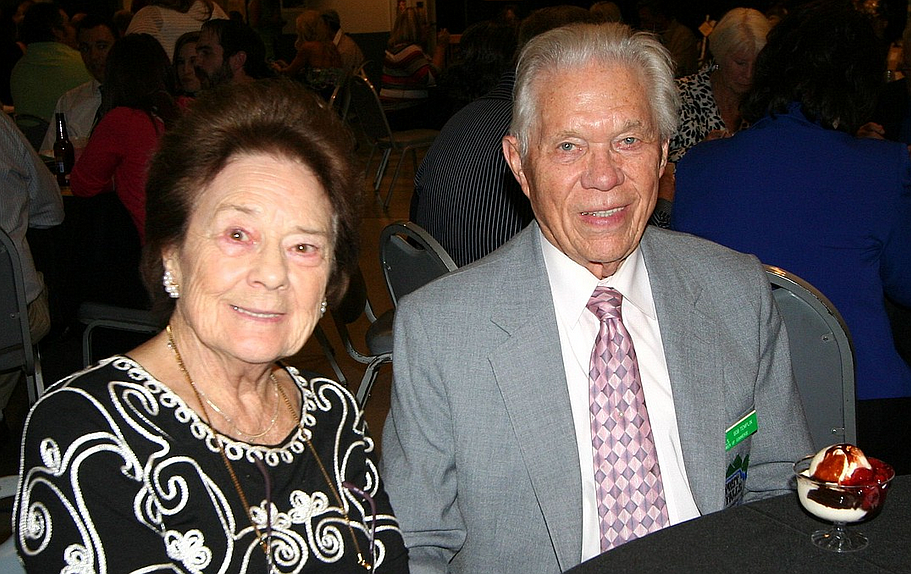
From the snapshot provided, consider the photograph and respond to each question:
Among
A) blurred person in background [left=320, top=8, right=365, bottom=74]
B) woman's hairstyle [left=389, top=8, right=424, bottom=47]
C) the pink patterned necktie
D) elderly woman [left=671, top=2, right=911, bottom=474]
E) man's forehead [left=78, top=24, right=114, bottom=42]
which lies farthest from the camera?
blurred person in background [left=320, top=8, right=365, bottom=74]

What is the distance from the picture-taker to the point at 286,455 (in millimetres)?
1519

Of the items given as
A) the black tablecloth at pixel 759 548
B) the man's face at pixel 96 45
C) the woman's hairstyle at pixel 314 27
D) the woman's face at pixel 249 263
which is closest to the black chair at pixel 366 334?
the woman's face at pixel 249 263

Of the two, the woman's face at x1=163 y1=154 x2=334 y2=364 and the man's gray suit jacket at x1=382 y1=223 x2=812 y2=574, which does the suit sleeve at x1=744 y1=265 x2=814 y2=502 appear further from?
the woman's face at x1=163 y1=154 x2=334 y2=364

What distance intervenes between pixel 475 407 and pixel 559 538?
0.26m

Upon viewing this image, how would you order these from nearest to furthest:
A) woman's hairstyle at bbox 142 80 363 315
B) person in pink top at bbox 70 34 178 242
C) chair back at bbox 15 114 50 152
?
woman's hairstyle at bbox 142 80 363 315, person in pink top at bbox 70 34 178 242, chair back at bbox 15 114 50 152

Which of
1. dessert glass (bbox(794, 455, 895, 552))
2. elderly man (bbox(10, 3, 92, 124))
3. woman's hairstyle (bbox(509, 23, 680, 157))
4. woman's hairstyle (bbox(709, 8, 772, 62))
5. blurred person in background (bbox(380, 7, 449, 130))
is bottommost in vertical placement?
blurred person in background (bbox(380, 7, 449, 130))

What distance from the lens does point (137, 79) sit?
403 cm

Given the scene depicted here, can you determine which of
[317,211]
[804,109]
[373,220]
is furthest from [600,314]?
[373,220]

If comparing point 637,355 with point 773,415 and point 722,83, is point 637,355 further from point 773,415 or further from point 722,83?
point 722,83

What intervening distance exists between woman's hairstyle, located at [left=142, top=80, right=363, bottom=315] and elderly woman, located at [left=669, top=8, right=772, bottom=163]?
113 inches

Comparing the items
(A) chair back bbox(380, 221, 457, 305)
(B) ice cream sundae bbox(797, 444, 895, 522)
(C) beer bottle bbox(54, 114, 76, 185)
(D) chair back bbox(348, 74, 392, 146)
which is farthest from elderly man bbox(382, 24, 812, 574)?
(D) chair back bbox(348, 74, 392, 146)

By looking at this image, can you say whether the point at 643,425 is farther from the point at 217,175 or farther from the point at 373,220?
the point at 373,220

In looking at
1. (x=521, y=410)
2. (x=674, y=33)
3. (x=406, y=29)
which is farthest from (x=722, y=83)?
(x=406, y=29)

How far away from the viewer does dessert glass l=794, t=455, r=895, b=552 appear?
4.02 feet
